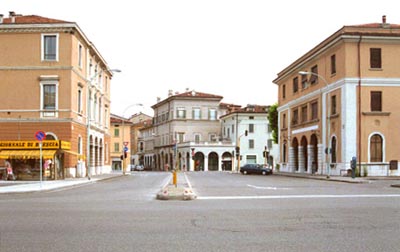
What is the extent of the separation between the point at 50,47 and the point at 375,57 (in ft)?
89.8

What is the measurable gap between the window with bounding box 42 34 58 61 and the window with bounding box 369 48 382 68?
26469 millimetres

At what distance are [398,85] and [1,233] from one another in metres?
42.0

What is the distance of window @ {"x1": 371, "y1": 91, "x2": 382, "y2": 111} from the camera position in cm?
4631

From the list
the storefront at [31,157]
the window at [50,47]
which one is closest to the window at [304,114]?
the window at [50,47]

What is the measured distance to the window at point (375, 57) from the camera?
46500mm

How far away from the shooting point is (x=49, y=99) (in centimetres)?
4362

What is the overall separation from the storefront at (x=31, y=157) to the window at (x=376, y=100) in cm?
2587

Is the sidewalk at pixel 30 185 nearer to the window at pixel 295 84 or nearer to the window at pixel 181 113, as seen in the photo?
the window at pixel 295 84

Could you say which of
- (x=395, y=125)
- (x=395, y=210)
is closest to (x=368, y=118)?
(x=395, y=125)

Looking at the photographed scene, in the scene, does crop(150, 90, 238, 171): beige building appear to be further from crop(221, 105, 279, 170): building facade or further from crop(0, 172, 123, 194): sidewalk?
crop(0, 172, 123, 194): sidewalk

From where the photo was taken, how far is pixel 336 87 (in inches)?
1903

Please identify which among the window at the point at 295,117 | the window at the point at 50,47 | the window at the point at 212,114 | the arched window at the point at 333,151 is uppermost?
the window at the point at 50,47

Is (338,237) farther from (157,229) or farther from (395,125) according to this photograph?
(395,125)

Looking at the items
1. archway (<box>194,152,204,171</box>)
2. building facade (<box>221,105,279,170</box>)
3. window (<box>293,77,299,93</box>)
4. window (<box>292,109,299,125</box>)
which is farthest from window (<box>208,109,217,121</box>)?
window (<box>293,77,299,93</box>)
